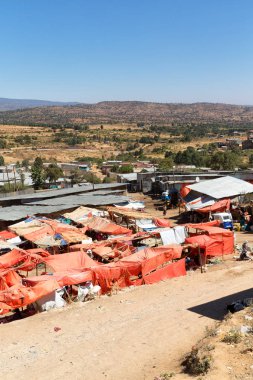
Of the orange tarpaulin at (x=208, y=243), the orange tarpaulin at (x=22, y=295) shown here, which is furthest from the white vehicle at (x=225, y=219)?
the orange tarpaulin at (x=22, y=295)

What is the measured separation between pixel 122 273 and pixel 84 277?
5.07ft

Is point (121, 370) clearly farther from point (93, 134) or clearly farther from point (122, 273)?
point (93, 134)

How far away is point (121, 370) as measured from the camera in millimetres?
10898

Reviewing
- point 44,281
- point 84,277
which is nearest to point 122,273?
point 84,277

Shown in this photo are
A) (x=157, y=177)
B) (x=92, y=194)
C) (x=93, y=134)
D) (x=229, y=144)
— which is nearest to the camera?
(x=92, y=194)

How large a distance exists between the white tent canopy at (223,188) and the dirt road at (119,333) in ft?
37.9

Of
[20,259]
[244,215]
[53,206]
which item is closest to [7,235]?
[20,259]

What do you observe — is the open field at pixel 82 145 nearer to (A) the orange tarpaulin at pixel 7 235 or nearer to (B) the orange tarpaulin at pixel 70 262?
(A) the orange tarpaulin at pixel 7 235

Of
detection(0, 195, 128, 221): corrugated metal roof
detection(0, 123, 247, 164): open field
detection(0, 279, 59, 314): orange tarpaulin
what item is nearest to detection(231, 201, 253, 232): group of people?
detection(0, 195, 128, 221): corrugated metal roof

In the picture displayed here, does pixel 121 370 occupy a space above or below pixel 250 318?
below

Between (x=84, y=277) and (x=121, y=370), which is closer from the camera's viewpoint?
(x=121, y=370)

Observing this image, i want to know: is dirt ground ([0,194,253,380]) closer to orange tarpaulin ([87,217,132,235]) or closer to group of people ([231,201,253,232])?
orange tarpaulin ([87,217,132,235])

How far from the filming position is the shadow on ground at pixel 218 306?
13.6 meters

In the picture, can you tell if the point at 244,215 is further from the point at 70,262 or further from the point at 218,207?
the point at 70,262
